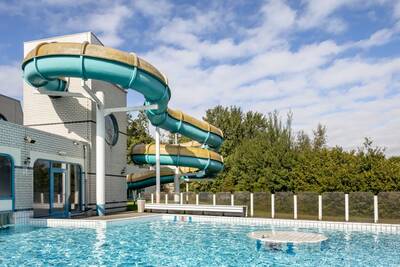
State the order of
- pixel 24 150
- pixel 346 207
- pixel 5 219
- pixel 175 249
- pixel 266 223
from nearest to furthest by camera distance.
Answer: pixel 175 249 < pixel 5 219 < pixel 24 150 < pixel 346 207 < pixel 266 223

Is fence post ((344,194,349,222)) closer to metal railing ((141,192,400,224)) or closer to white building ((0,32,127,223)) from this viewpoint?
metal railing ((141,192,400,224))

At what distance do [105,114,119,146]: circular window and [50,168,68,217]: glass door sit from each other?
3.66m

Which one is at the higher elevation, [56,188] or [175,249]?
[56,188]

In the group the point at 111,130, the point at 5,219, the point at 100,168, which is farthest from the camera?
the point at 111,130

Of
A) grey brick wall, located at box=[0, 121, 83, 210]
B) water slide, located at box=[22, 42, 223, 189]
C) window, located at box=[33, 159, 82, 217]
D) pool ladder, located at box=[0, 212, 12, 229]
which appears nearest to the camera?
pool ladder, located at box=[0, 212, 12, 229]

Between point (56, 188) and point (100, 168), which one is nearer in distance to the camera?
point (56, 188)

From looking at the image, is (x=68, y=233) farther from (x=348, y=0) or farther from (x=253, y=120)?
(x=253, y=120)

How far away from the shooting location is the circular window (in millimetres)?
20469

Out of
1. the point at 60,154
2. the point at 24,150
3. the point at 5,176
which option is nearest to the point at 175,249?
the point at 5,176

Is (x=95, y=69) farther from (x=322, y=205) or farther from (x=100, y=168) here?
(x=322, y=205)

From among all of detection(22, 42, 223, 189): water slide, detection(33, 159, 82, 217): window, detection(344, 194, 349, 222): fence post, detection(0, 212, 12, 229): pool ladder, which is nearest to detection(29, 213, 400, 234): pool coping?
detection(0, 212, 12, 229): pool ladder

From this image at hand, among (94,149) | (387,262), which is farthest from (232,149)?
(387,262)

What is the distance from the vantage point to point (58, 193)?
55.6 ft

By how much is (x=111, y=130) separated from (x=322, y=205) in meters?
11.2
